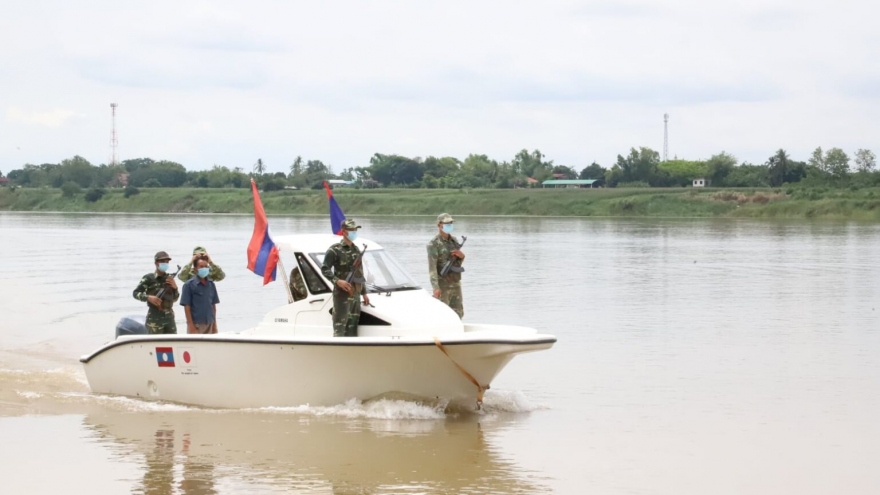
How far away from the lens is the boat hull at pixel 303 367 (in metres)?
12.9

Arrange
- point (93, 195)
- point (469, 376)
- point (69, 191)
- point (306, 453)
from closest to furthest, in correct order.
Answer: point (306, 453) < point (469, 376) < point (93, 195) < point (69, 191)

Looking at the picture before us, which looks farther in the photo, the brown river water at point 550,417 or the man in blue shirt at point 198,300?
the man in blue shirt at point 198,300

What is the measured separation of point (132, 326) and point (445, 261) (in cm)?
383

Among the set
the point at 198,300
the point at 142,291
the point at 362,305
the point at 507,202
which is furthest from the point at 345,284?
the point at 507,202

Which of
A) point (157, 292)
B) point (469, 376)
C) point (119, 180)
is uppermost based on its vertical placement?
point (119, 180)

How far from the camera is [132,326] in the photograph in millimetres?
15125

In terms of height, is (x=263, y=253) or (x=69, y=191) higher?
(x=69, y=191)

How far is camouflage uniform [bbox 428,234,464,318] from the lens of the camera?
15.1 meters

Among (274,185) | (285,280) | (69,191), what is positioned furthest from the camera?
(69,191)

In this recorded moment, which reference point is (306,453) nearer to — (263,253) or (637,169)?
(263,253)

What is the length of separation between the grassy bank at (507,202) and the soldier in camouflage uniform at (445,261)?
246 feet

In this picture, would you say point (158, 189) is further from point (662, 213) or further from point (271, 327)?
point (271, 327)

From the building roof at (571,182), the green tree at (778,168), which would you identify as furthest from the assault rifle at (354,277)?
the building roof at (571,182)

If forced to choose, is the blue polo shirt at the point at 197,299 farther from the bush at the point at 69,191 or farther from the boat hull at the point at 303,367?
the bush at the point at 69,191
